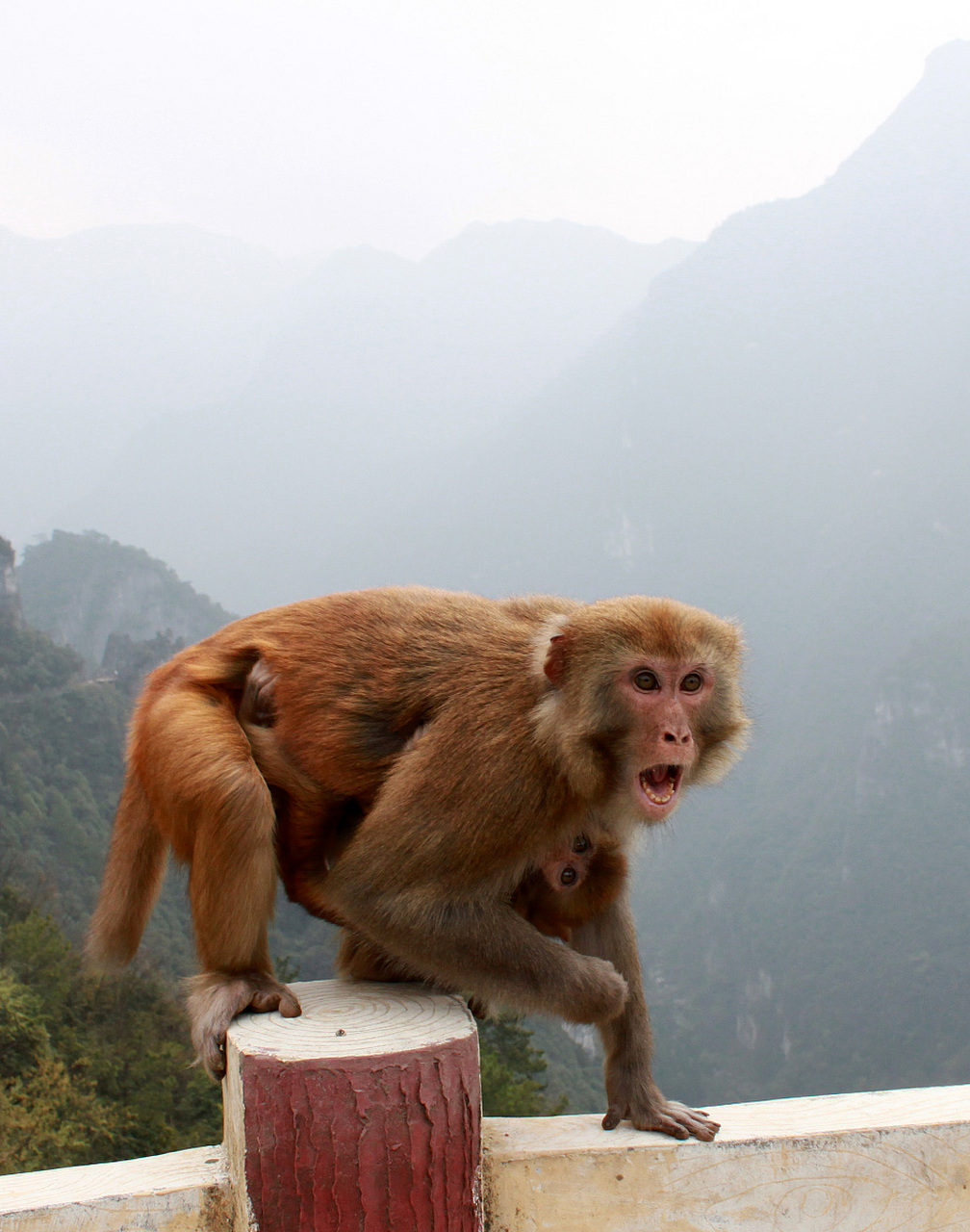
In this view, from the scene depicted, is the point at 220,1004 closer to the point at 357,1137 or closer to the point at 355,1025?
the point at 355,1025

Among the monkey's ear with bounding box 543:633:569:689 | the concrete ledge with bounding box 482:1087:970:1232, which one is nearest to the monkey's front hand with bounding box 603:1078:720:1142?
the concrete ledge with bounding box 482:1087:970:1232

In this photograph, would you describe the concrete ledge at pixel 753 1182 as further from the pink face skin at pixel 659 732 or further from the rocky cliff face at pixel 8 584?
the rocky cliff face at pixel 8 584

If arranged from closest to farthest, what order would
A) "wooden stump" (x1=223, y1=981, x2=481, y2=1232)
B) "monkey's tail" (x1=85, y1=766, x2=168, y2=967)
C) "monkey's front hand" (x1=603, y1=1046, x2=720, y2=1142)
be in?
"wooden stump" (x1=223, y1=981, x2=481, y2=1232) < "monkey's front hand" (x1=603, y1=1046, x2=720, y2=1142) < "monkey's tail" (x1=85, y1=766, x2=168, y2=967)

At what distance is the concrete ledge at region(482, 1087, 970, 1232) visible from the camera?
2.04 metres

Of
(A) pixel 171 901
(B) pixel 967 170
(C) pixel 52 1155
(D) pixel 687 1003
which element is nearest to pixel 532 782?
(C) pixel 52 1155

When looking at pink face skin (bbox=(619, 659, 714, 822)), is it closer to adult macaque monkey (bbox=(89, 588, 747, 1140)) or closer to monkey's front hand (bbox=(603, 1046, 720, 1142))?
adult macaque monkey (bbox=(89, 588, 747, 1140))

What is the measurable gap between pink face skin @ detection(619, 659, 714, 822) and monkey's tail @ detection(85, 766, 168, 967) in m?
1.46

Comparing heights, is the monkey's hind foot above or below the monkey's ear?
below

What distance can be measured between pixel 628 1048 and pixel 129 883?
1.53 meters

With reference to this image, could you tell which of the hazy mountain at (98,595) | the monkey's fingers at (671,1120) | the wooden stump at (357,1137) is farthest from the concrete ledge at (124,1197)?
the hazy mountain at (98,595)

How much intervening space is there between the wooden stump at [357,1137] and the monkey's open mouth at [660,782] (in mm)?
955

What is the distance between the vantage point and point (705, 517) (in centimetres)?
14725

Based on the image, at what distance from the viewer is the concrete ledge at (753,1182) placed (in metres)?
2.04

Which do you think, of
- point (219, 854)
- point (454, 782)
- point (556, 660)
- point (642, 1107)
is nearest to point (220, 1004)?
point (219, 854)
